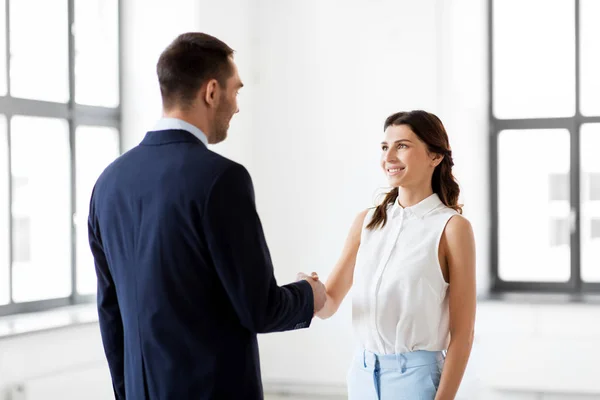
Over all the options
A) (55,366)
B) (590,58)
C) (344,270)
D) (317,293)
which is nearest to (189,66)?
(317,293)

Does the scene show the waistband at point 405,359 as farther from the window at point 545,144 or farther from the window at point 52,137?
the window at point 545,144

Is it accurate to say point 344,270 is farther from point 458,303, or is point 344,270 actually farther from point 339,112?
point 339,112

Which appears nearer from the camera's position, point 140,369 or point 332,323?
point 140,369

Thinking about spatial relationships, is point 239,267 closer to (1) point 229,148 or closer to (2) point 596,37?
(1) point 229,148

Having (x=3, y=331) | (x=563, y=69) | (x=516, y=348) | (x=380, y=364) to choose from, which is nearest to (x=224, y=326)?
(x=380, y=364)

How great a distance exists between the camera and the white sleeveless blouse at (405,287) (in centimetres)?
230

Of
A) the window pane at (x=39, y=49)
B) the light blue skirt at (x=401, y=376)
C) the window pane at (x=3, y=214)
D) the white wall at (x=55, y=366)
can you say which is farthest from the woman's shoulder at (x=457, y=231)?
the window pane at (x=39, y=49)

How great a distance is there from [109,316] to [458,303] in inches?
36.8

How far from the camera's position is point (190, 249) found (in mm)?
1828

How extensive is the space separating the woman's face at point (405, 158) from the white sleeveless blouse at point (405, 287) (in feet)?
0.28

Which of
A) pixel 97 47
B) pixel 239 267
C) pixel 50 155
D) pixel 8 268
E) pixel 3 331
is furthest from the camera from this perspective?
pixel 97 47

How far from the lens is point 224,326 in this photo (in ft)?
6.16

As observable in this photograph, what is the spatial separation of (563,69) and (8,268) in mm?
3203

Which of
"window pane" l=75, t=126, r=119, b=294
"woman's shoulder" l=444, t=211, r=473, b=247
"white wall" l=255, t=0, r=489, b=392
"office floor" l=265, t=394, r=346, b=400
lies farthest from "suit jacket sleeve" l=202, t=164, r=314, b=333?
"office floor" l=265, t=394, r=346, b=400
